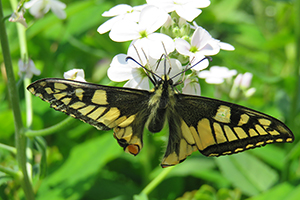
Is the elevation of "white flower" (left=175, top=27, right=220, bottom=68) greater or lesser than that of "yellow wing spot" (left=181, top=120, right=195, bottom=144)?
greater

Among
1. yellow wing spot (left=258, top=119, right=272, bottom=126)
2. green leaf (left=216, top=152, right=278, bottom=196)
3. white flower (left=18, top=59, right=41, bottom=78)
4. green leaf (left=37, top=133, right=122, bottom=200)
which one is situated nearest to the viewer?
yellow wing spot (left=258, top=119, right=272, bottom=126)

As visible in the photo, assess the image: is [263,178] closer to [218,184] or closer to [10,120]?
[218,184]

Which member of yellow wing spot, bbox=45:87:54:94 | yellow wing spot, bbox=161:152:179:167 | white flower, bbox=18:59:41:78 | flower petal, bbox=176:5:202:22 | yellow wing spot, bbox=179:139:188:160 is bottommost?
yellow wing spot, bbox=161:152:179:167

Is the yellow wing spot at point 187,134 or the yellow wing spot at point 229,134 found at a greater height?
the yellow wing spot at point 229,134

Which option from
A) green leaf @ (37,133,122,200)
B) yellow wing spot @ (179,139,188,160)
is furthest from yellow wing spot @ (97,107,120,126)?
green leaf @ (37,133,122,200)

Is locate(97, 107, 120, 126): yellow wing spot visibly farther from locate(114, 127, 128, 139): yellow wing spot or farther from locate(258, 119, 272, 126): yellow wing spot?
locate(258, 119, 272, 126): yellow wing spot

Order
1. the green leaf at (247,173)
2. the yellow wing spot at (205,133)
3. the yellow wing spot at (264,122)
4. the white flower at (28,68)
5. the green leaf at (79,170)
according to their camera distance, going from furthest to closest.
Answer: the green leaf at (247,173)
the green leaf at (79,170)
the white flower at (28,68)
the yellow wing spot at (205,133)
the yellow wing spot at (264,122)

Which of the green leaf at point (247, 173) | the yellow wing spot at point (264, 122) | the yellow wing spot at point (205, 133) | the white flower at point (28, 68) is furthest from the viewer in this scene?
the green leaf at point (247, 173)

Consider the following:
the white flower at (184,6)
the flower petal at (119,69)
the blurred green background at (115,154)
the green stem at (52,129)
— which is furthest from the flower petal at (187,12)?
the blurred green background at (115,154)

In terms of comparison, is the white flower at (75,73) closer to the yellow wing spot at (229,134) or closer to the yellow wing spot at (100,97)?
the yellow wing spot at (100,97)
